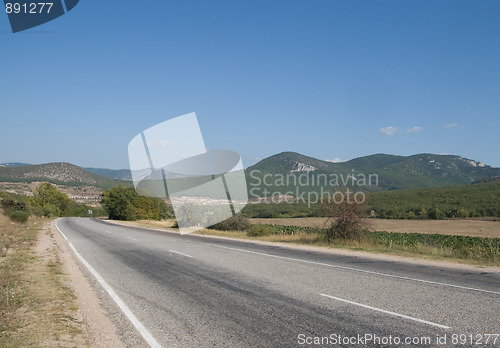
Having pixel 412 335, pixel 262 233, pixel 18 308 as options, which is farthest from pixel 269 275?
pixel 262 233

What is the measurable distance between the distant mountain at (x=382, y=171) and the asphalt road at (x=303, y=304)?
106m

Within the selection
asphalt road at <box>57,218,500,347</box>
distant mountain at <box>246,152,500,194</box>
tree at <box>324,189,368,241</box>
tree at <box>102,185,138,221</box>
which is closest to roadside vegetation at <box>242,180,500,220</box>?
distant mountain at <box>246,152,500,194</box>

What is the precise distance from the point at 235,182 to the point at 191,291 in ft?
96.5

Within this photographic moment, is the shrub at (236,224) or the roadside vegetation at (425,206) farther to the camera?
the roadside vegetation at (425,206)

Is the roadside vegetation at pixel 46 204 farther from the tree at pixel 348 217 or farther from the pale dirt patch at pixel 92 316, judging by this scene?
the pale dirt patch at pixel 92 316

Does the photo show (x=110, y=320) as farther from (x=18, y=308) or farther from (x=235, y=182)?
(x=235, y=182)

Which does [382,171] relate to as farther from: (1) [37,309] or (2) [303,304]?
(1) [37,309]

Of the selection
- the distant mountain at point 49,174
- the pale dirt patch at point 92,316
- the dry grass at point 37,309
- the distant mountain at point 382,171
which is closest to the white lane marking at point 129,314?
the pale dirt patch at point 92,316

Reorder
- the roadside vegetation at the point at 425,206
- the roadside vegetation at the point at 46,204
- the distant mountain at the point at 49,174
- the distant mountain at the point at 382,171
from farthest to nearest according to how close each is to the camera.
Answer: the distant mountain at the point at 49,174 < the distant mountain at the point at 382,171 < the roadside vegetation at the point at 425,206 < the roadside vegetation at the point at 46,204

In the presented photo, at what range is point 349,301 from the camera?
692cm

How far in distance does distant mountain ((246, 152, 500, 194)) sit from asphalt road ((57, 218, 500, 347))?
106 meters

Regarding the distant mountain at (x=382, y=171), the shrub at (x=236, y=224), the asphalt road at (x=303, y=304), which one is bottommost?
the shrub at (x=236, y=224)

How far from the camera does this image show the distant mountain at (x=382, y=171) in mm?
137000

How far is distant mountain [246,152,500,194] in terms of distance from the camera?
137000mm
